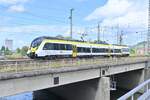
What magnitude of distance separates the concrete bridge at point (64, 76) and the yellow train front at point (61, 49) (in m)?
3.89

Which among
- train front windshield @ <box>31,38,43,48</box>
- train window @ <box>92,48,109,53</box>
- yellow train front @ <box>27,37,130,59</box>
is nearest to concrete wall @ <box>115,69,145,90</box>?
train window @ <box>92,48,109,53</box>

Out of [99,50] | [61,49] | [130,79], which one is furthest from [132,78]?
[61,49]

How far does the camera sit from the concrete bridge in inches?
600

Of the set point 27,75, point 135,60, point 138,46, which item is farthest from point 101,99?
point 138,46

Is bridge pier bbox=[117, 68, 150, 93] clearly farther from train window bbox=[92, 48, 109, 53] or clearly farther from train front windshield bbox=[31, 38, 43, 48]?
train front windshield bbox=[31, 38, 43, 48]

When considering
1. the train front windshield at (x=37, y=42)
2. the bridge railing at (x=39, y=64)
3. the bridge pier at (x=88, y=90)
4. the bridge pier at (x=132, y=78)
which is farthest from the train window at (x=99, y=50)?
the train front windshield at (x=37, y=42)

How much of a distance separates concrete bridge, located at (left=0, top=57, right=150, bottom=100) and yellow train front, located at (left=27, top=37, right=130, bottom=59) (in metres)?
3.89

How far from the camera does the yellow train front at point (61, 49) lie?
85.4 ft

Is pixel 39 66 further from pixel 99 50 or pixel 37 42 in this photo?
pixel 99 50

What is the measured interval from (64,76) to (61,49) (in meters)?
8.56

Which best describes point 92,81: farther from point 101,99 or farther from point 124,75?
point 124,75

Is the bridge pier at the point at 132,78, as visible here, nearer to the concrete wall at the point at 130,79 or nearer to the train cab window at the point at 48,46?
the concrete wall at the point at 130,79

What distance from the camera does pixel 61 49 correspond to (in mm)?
29406

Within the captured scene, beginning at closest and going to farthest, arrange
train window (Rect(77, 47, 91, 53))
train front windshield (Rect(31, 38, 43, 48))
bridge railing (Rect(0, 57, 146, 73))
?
bridge railing (Rect(0, 57, 146, 73)) → train front windshield (Rect(31, 38, 43, 48)) → train window (Rect(77, 47, 91, 53))
